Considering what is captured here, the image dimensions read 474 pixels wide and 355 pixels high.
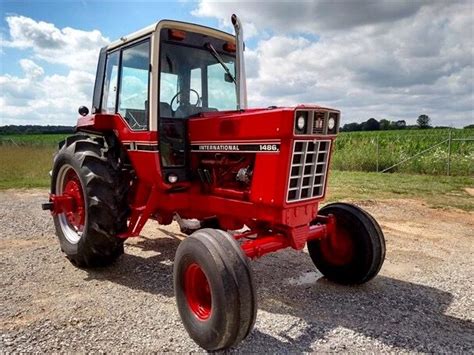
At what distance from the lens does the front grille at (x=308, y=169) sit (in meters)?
3.80

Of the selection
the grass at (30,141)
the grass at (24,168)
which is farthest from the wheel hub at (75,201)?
the grass at (30,141)

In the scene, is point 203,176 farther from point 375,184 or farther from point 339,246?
point 375,184

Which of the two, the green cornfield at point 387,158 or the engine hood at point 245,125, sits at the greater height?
the engine hood at point 245,125

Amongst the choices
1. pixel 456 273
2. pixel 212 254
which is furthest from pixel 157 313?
pixel 456 273

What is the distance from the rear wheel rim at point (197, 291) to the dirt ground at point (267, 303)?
24cm

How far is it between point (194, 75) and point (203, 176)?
1.22m

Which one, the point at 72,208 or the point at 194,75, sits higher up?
the point at 194,75

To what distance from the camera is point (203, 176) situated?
4.60m

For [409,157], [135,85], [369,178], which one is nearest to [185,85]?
[135,85]

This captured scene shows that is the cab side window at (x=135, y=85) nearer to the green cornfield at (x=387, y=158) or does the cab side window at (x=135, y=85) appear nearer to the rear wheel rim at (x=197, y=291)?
the rear wheel rim at (x=197, y=291)

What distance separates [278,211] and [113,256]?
87.7 inches

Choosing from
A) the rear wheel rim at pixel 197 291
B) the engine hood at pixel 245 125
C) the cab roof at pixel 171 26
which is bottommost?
the rear wheel rim at pixel 197 291

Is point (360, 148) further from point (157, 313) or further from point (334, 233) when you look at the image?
point (157, 313)

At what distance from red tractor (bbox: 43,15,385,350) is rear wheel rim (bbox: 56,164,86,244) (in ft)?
0.06
